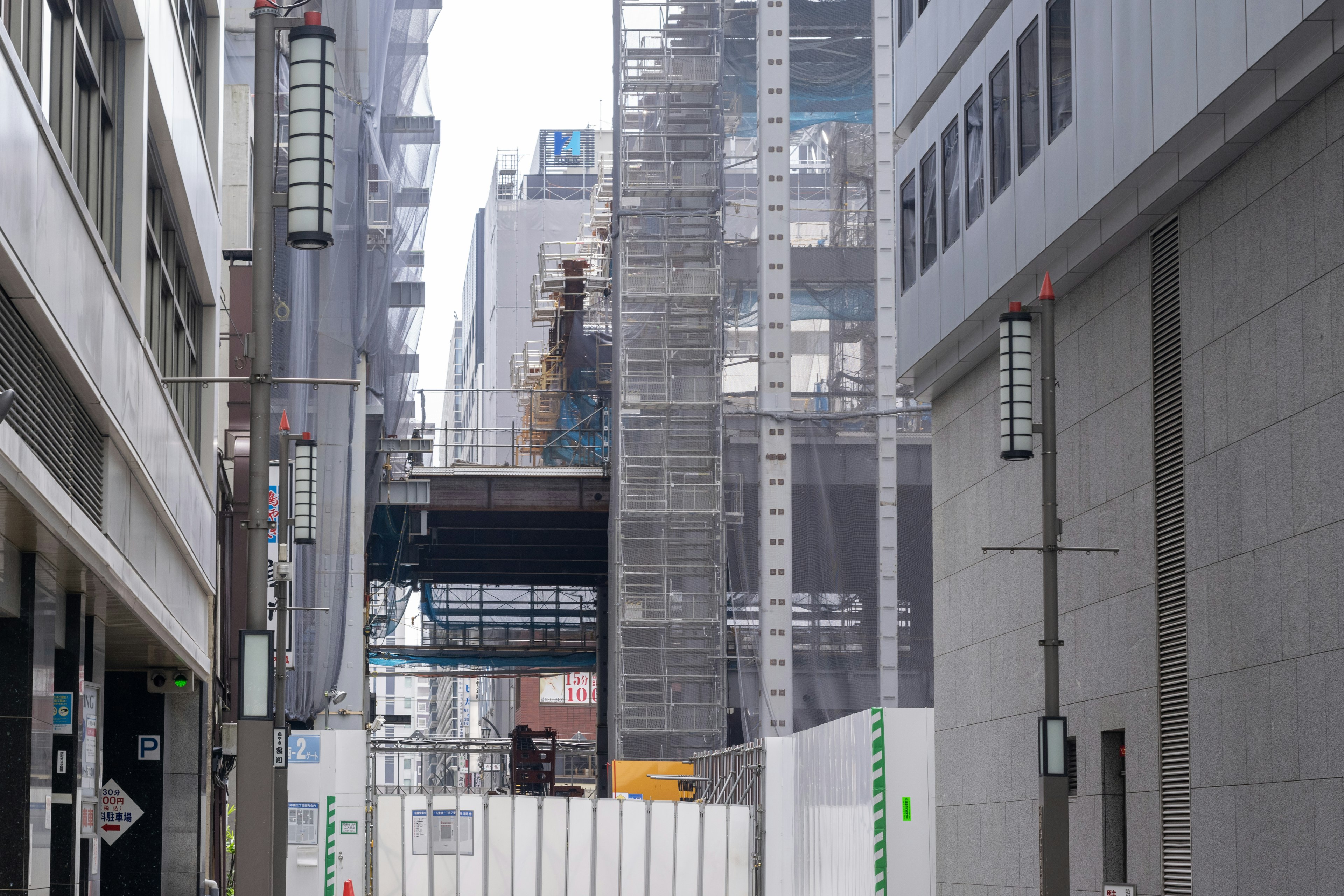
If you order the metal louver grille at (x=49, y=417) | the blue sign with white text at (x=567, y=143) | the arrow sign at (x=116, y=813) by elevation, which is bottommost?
the arrow sign at (x=116, y=813)

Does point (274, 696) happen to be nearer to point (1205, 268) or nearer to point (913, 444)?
point (1205, 268)

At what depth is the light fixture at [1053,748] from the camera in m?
16.0

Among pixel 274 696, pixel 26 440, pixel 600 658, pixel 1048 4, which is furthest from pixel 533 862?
pixel 600 658

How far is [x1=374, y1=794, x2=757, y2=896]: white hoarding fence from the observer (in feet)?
90.4

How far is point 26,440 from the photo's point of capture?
12172 millimetres

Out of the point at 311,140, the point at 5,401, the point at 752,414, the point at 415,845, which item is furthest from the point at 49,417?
the point at 752,414

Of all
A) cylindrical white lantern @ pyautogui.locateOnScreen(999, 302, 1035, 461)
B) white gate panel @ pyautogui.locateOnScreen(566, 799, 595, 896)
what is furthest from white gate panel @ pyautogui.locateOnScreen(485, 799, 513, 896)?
cylindrical white lantern @ pyautogui.locateOnScreen(999, 302, 1035, 461)

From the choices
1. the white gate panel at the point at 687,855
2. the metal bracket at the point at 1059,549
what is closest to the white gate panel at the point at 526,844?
the white gate panel at the point at 687,855

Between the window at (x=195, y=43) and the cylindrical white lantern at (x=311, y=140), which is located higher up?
the window at (x=195, y=43)

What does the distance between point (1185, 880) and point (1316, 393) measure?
5.56m

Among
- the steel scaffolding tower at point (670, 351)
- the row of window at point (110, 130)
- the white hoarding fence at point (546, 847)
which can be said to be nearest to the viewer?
the row of window at point (110, 130)

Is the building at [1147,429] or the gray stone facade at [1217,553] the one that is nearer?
the gray stone facade at [1217,553]

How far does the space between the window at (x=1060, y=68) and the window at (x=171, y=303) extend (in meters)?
10.3

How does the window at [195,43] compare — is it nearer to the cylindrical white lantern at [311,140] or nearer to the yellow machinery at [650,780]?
the cylindrical white lantern at [311,140]
